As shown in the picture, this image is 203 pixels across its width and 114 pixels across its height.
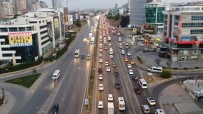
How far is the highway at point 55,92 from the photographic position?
147 feet

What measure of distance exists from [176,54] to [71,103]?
41449 millimetres

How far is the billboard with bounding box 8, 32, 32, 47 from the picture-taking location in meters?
75.6

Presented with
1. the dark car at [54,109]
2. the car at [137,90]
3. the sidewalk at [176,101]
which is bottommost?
the sidewalk at [176,101]

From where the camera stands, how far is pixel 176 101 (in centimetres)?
4703

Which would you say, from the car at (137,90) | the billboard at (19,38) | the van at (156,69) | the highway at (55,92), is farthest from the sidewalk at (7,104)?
the van at (156,69)

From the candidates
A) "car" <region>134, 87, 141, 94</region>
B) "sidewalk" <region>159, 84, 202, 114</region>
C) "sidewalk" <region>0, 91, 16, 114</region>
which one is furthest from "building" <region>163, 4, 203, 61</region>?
"sidewalk" <region>0, 91, 16, 114</region>

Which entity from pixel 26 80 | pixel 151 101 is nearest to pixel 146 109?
pixel 151 101

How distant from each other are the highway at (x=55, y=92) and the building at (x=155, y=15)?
7035 centimetres

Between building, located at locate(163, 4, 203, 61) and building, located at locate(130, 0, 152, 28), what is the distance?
83017 mm

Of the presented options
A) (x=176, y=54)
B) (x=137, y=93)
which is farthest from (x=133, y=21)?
(x=137, y=93)

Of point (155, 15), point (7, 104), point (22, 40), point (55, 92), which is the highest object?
point (155, 15)

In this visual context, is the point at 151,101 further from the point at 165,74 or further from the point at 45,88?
the point at 45,88

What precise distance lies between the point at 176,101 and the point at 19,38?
49.6 m

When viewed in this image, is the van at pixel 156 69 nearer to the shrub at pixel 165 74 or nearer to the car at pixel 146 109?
the shrub at pixel 165 74
